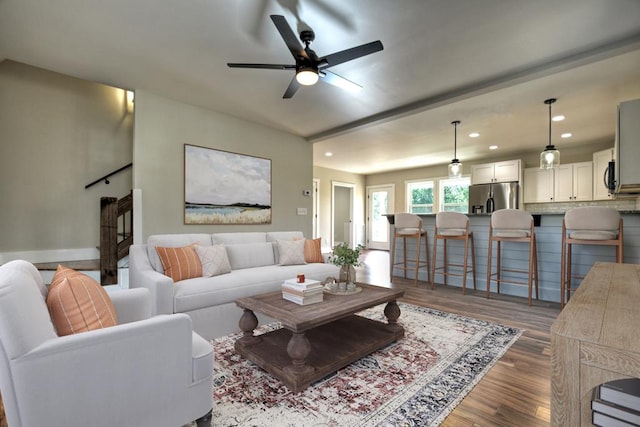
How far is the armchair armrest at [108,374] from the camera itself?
969mm

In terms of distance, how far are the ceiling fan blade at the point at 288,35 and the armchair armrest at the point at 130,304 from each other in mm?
1946

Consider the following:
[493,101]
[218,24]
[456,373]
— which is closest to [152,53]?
[218,24]

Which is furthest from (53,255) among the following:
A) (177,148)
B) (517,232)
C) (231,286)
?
(517,232)

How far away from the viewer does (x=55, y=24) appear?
2451 mm

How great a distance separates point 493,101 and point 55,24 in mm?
4669

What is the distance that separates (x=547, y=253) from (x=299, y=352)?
3548 mm

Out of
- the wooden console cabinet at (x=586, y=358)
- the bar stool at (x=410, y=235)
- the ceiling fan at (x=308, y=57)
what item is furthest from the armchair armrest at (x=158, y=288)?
the bar stool at (x=410, y=235)

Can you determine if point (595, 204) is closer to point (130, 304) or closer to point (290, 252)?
point (290, 252)

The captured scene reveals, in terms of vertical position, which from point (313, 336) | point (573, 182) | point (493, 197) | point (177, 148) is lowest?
point (313, 336)

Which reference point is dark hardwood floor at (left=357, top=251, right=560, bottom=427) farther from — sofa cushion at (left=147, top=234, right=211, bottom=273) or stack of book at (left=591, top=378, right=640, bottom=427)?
sofa cushion at (left=147, top=234, right=211, bottom=273)

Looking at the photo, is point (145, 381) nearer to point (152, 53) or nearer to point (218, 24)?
point (218, 24)

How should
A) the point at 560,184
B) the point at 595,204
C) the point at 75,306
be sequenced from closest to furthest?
the point at 75,306 < the point at 595,204 < the point at 560,184

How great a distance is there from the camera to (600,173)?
5203mm

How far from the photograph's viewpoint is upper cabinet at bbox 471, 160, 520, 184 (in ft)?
20.2
